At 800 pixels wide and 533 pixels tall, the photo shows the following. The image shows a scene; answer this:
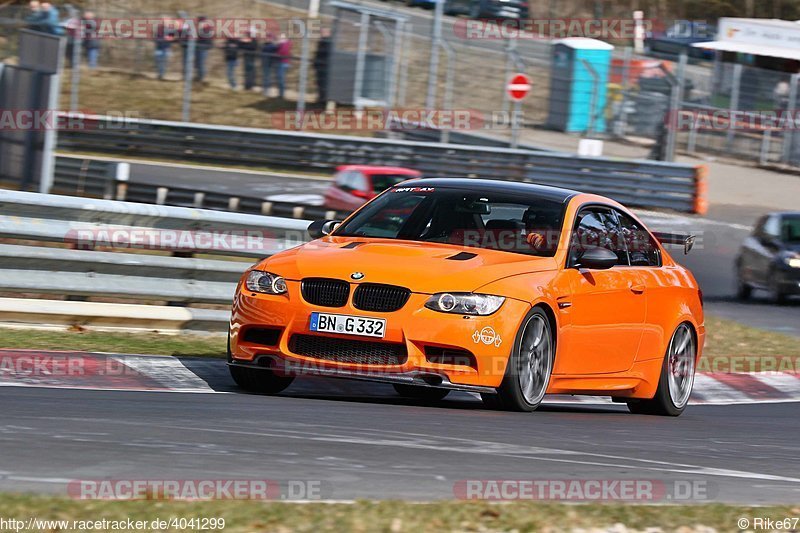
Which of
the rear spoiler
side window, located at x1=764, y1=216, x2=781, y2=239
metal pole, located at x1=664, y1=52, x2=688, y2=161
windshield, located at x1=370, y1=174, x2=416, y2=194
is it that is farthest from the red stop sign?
the rear spoiler

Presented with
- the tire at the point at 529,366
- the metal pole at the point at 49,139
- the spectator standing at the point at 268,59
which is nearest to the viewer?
the tire at the point at 529,366

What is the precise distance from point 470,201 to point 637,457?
255 centimetres

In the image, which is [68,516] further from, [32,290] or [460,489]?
[32,290]

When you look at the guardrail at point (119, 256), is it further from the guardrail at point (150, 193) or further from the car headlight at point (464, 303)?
the guardrail at point (150, 193)

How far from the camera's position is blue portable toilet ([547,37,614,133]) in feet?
93.0

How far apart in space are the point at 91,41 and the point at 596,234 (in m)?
24.7

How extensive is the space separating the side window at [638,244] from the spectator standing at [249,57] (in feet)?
70.5

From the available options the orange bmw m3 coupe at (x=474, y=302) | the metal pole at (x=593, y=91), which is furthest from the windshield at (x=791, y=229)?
the orange bmw m3 coupe at (x=474, y=302)

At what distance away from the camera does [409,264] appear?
791cm

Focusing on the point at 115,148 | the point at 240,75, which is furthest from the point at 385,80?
the point at 115,148

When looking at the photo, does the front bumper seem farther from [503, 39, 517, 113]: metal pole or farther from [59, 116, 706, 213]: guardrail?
[503, 39, 517, 113]: metal pole

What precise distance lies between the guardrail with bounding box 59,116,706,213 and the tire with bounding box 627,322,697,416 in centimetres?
1621

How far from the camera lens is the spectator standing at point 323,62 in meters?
31.1

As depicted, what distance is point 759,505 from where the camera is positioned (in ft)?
18.7
